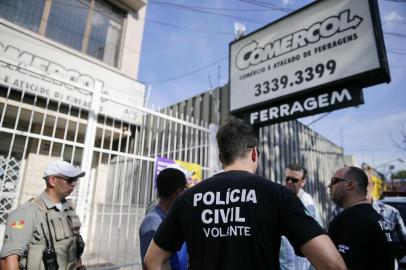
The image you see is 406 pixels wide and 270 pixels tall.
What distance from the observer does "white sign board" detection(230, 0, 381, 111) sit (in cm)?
430

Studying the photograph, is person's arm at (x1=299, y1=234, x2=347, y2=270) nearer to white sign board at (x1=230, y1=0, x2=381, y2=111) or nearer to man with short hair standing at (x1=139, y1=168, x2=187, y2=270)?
man with short hair standing at (x1=139, y1=168, x2=187, y2=270)

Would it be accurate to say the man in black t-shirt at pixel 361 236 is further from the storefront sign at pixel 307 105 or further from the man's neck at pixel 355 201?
the storefront sign at pixel 307 105

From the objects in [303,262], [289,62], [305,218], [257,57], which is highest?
[257,57]

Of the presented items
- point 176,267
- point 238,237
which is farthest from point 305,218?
point 176,267

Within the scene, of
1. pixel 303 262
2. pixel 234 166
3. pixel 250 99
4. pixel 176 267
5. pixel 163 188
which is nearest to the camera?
pixel 234 166

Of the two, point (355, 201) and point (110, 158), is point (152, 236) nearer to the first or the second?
point (355, 201)

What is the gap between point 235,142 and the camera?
1.48m

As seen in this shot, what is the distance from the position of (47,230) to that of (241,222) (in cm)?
188

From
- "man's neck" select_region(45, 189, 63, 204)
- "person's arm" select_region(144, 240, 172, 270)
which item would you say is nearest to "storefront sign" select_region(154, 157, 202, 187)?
"man's neck" select_region(45, 189, 63, 204)

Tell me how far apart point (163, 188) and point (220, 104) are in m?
4.14

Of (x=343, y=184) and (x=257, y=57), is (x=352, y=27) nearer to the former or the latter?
(x=257, y=57)

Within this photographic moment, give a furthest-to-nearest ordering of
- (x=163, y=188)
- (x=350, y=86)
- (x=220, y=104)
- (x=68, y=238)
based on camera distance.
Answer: (x=220, y=104), (x=350, y=86), (x=68, y=238), (x=163, y=188)

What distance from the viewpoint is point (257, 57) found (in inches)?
219

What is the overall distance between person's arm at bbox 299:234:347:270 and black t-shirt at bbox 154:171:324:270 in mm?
25
